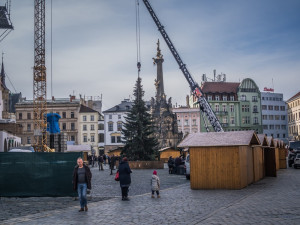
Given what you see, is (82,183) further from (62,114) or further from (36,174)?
(62,114)

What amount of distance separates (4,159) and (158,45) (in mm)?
67450

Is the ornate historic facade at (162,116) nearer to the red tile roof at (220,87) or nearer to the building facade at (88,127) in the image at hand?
the red tile roof at (220,87)

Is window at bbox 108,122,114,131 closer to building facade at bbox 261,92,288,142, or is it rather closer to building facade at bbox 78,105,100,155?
building facade at bbox 78,105,100,155

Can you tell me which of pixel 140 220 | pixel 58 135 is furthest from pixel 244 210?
pixel 58 135

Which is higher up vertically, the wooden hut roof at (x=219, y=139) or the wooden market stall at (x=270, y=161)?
the wooden hut roof at (x=219, y=139)

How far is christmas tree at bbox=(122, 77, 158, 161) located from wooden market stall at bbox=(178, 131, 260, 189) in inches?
1055

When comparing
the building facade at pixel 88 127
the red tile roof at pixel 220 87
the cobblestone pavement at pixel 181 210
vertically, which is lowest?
the cobblestone pavement at pixel 181 210

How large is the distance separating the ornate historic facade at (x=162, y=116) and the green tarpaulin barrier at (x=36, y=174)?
5814cm

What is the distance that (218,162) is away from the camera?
1984 cm

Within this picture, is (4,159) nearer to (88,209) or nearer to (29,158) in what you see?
(29,158)

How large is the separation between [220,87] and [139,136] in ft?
191

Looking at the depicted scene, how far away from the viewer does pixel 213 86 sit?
334ft

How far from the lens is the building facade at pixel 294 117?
309ft

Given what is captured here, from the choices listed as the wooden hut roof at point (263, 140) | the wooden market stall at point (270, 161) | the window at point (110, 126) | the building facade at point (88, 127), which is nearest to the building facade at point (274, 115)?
the window at point (110, 126)
